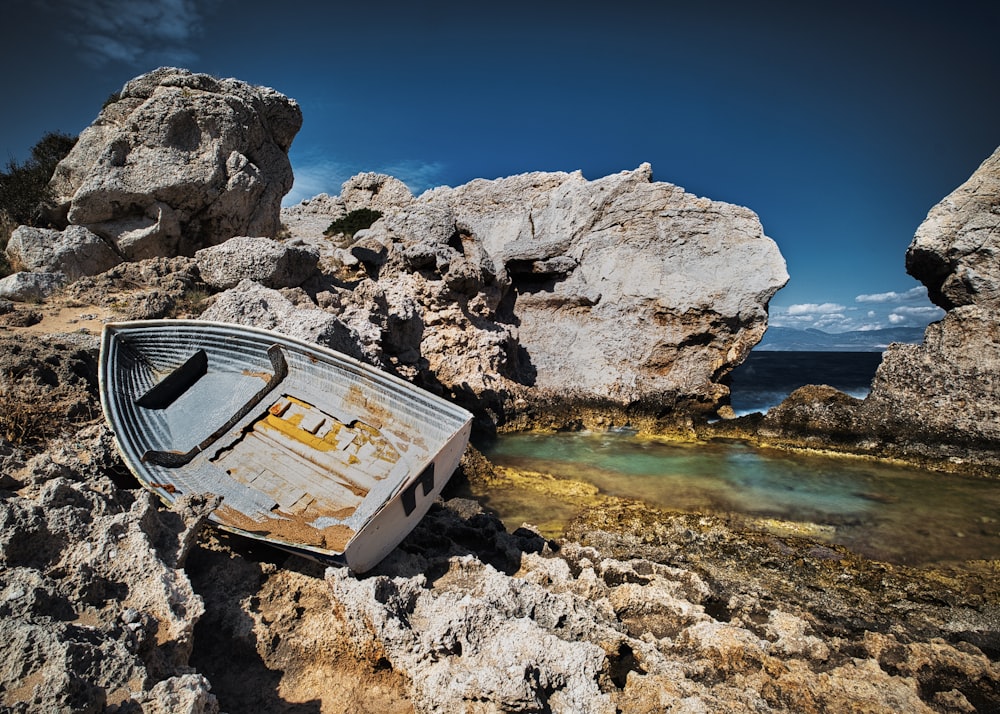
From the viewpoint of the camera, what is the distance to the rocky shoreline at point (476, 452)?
3.19 meters

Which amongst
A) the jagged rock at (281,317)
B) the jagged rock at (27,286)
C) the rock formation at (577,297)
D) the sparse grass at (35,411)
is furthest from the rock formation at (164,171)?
the sparse grass at (35,411)

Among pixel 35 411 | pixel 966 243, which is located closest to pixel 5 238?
pixel 35 411

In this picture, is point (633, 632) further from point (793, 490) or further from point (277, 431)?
point (793, 490)

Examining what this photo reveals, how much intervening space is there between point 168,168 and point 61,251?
8.73 feet

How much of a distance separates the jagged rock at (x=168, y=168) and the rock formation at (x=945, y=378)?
13877 millimetres

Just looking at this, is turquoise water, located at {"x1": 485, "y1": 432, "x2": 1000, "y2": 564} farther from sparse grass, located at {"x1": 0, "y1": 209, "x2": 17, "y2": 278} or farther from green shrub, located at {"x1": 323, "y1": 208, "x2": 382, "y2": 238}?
green shrub, located at {"x1": 323, "y1": 208, "x2": 382, "y2": 238}

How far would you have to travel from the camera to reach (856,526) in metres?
7.38

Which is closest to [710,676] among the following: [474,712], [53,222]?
[474,712]

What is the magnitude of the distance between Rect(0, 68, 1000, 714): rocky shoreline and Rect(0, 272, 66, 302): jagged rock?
0.07m

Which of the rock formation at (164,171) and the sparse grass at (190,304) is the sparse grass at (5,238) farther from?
the sparse grass at (190,304)

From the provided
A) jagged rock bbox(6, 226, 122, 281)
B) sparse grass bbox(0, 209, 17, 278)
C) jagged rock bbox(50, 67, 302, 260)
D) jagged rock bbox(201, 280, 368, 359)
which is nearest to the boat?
jagged rock bbox(201, 280, 368, 359)

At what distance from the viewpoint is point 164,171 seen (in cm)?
1052

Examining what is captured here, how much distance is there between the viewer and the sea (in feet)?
23.2

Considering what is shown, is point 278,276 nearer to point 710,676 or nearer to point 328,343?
point 328,343
